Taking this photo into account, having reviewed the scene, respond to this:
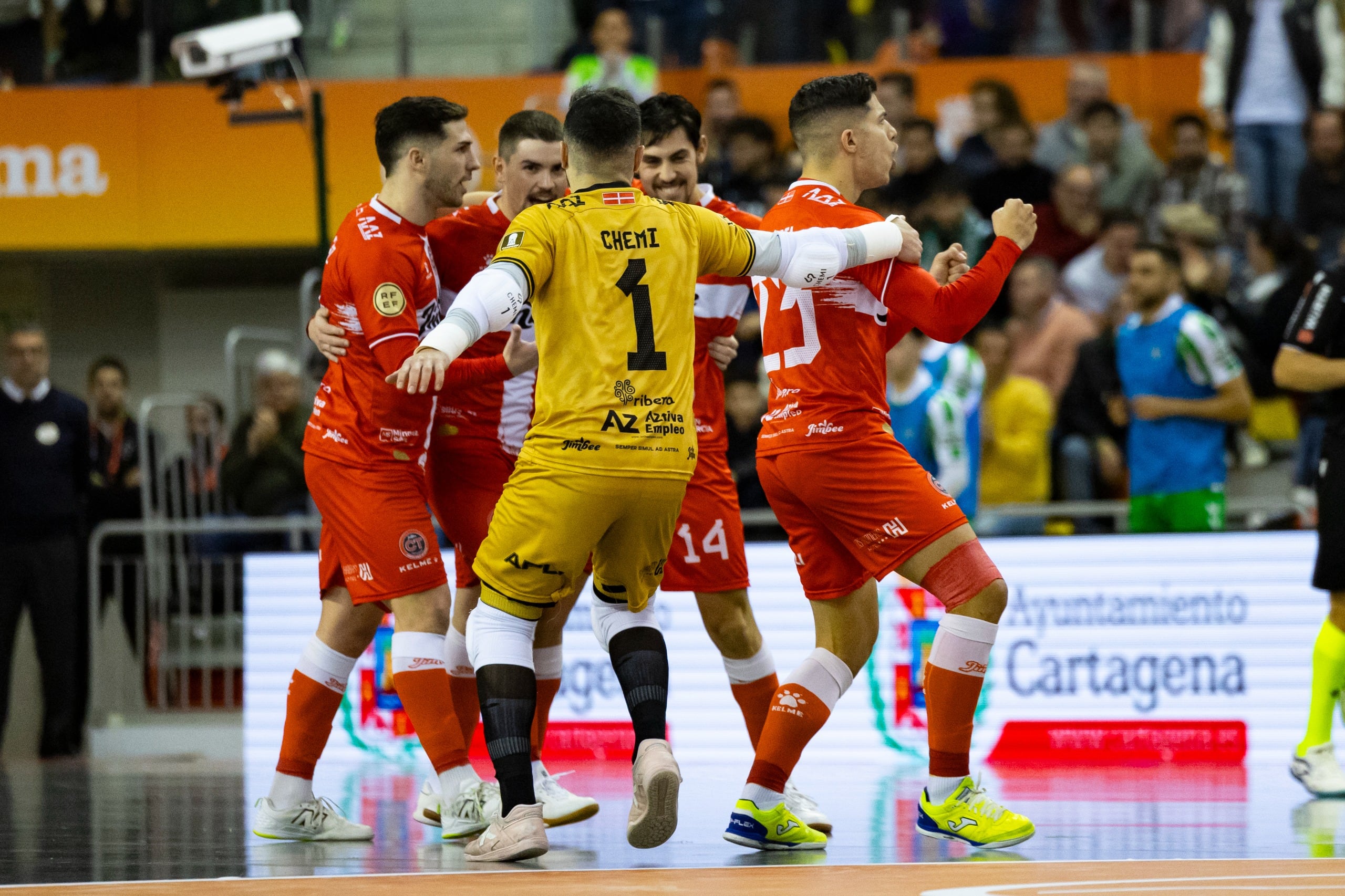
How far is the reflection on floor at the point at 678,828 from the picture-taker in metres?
5.51

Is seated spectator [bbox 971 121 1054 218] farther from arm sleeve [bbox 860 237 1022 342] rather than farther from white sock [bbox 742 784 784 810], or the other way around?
white sock [bbox 742 784 784 810]

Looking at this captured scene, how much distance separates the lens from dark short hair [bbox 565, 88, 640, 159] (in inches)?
208

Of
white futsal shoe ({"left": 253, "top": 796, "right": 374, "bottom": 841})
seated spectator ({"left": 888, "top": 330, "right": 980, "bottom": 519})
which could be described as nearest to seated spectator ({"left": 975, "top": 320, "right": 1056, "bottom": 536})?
seated spectator ({"left": 888, "top": 330, "right": 980, "bottom": 519})

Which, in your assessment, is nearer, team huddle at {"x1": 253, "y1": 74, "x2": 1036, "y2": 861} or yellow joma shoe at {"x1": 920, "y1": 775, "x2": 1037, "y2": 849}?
team huddle at {"x1": 253, "y1": 74, "x2": 1036, "y2": 861}

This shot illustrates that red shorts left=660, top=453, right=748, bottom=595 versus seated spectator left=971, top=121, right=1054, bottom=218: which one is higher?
seated spectator left=971, top=121, right=1054, bottom=218

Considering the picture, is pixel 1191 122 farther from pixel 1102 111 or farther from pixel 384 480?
pixel 384 480

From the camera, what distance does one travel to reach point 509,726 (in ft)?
17.2

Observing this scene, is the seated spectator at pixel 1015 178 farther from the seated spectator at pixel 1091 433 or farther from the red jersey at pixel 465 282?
the red jersey at pixel 465 282

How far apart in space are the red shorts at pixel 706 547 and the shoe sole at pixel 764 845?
1.00m

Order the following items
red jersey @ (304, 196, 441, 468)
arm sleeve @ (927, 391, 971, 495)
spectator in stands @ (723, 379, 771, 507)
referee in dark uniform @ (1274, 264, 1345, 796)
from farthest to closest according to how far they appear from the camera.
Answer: spectator in stands @ (723, 379, 771, 507) → arm sleeve @ (927, 391, 971, 495) → referee in dark uniform @ (1274, 264, 1345, 796) → red jersey @ (304, 196, 441, 468)

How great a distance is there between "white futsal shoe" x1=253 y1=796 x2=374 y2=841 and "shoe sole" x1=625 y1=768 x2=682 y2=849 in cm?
158

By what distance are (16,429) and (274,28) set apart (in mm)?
3250

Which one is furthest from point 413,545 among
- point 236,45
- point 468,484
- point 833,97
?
point 236,45

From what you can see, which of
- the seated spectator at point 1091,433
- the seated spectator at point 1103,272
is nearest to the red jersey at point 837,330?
the seated spectator at point 1091,433
